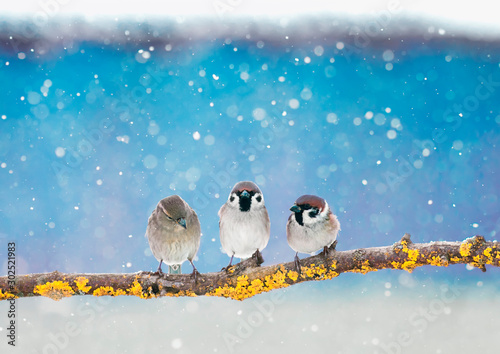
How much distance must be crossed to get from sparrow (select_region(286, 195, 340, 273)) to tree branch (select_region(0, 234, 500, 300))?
135 millimetres

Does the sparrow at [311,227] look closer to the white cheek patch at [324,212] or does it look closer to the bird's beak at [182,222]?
the white cheek patch at [324,212]

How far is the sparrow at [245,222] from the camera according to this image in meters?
2.48

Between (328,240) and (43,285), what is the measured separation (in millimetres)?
1391

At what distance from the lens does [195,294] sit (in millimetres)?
2234

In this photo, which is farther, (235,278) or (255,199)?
(255,199)

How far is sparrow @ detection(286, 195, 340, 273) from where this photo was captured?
7.47 feet

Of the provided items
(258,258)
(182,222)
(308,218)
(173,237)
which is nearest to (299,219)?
(308,218)

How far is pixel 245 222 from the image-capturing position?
8.21ft

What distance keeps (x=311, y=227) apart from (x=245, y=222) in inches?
15.0

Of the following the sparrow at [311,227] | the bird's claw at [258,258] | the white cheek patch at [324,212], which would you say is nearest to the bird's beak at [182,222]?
the bird's claw at [258,258]

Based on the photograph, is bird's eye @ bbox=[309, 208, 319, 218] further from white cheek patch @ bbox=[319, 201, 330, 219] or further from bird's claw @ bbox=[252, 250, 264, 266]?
bird's claw @ bbox=[252, 250, 264, 266]

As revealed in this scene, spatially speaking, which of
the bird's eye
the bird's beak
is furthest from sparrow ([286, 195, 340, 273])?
the bird's beak

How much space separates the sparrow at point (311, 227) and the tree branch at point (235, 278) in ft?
0.44

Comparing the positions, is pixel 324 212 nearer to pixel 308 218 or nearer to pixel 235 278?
pixel 308 218
